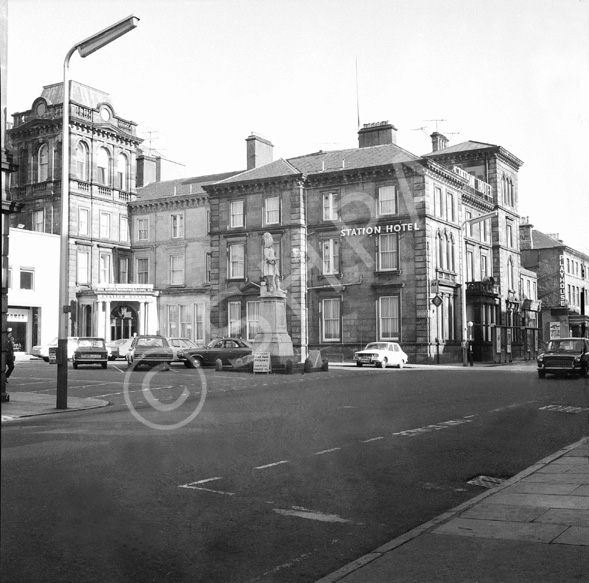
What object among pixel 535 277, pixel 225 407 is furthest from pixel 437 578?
pixel 535 277

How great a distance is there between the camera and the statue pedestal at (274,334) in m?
27.0

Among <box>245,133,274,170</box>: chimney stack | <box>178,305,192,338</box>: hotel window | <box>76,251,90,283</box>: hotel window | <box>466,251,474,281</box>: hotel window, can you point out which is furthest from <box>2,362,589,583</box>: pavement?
<box>466,251,474,281</box>: hotel window

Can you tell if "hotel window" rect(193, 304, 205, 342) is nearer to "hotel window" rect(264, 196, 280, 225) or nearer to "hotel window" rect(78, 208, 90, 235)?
"hotel window" rect(264, 196, 280, 225)

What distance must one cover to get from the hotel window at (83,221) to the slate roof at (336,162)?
35603mm

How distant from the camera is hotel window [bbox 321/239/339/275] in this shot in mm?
40750

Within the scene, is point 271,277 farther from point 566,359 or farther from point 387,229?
point 387,229

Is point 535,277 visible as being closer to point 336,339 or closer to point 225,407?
point 336,339

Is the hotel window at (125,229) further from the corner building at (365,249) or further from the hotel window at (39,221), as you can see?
the corner building at (365,249)

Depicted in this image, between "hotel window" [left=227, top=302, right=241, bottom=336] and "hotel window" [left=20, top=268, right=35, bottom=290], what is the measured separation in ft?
133

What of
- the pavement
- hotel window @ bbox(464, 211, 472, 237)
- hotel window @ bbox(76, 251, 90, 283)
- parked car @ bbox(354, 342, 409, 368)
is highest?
hotel window @ bbox(464, 211, 472, 237)

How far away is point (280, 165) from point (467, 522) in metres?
38.2

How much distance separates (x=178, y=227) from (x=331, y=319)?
12638 millimetres

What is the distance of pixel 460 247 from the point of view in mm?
42969

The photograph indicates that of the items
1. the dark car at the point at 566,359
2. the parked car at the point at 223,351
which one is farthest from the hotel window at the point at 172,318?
the dark car at the point at 566,359
